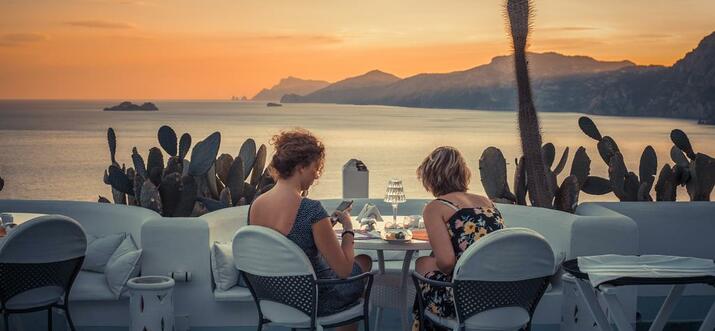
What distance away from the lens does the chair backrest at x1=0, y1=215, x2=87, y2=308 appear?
4.50 m

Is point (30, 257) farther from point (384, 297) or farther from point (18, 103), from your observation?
point (18, 103)

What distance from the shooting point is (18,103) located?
1722cm

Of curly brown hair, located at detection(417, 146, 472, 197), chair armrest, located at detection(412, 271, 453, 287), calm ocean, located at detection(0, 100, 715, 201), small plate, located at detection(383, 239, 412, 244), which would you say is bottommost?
calm ocean, located at detection(0, 100, 715, 201)

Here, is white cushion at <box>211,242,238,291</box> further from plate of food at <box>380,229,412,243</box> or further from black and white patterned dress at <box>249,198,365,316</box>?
black and white patterned dress at <box>249,198,365,316</box>

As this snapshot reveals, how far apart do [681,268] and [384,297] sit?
77.2 inches

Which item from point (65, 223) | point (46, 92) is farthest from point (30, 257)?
point (46, 92)

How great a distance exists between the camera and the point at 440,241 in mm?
4250

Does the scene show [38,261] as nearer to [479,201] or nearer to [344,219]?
[344,219]

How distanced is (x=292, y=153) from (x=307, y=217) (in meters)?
0.30

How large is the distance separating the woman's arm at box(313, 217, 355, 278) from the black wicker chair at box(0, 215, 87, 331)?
1.24m

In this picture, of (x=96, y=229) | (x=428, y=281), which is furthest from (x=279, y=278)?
(x=96, y=229)

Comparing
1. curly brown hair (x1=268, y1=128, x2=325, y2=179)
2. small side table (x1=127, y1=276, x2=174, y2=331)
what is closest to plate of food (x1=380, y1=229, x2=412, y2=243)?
curly brown hair (x1=268, y1=128, x2=325, y2=179)

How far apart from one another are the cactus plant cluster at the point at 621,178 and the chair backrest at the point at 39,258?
4256mm

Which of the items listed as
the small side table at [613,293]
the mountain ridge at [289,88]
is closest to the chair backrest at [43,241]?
the small side table at [613,293]
